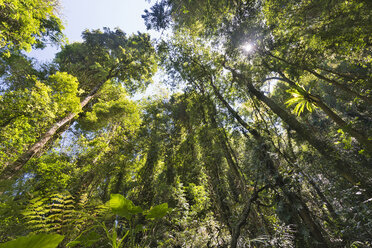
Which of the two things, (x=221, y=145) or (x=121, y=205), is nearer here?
(x=121, y=205)

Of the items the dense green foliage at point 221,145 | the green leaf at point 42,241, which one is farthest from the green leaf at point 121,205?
the green leaf at point 42,241

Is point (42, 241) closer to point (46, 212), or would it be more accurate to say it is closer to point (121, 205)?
point (121, 205)

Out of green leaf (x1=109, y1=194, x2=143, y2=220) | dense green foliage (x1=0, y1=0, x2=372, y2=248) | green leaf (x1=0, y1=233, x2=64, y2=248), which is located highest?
dense green foliage (x1=0, y1=0, x2=372, y2=248)

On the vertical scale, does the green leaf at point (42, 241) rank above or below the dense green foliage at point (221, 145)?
below

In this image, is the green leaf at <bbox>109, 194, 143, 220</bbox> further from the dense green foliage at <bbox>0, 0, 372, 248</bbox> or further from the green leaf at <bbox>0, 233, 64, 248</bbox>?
the green leaf at <bbox>0, 233, 64, 248</bbox>

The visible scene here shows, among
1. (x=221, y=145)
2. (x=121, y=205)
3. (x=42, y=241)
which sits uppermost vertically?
(x=221, y=145)

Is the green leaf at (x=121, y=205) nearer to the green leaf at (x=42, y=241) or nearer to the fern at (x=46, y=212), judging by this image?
the green leaf at (x=42, y=241)

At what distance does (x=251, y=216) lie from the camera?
11.3ft

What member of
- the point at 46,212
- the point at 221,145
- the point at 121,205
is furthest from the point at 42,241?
the point at 221,145

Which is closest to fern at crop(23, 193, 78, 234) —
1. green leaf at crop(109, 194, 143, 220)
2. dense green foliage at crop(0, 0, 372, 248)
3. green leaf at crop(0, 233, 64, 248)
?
dense green foliage at crop(0, 0, 372, 248)

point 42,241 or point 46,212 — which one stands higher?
point 46,212

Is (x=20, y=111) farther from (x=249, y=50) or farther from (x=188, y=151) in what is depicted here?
(x=249, y=50)

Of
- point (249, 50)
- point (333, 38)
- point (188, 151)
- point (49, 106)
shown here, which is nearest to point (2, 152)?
point (49, 106)

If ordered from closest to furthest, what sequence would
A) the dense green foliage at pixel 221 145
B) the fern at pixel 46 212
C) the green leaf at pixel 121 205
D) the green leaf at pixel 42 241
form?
the green leaf at pixel 42 241 → the green leaf at pixel 121 205 → the fern at pixel 46 212 → the dense green foliage at pixel 221 145
